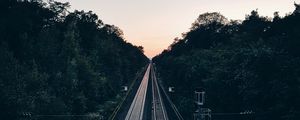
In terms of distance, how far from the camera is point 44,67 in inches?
2916

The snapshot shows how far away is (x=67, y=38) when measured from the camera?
258ft

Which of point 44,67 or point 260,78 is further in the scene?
point 44,67

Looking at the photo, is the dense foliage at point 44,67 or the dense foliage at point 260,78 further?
the dense foliage at point 44,67

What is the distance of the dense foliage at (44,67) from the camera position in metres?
55.4

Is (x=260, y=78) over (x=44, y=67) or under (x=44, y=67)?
under

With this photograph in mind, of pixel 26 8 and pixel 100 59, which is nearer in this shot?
pixel 26 8

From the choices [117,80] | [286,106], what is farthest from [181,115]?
[117,80]

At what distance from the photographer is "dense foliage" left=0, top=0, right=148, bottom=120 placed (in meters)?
55.4

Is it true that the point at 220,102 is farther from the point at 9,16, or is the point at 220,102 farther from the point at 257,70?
the point at 9,16

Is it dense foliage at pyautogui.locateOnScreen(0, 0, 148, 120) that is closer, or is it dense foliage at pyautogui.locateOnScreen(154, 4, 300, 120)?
dense foliage at pyautogui.locateOnScreen(154, 4, 300, 120)

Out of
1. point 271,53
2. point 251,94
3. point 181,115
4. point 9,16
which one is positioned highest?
point 9,16

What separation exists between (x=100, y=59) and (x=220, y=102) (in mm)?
54357

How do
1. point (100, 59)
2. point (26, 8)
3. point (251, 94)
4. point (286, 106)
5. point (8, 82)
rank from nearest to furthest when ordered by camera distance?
1. point (286, 106)
2. point (251, 94)
3. point (8, 82)
4. point (26, 8)
5. point (100, 59)

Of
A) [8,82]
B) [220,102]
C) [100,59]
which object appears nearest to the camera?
[8,82]
